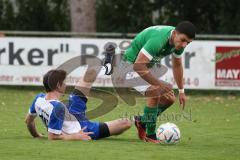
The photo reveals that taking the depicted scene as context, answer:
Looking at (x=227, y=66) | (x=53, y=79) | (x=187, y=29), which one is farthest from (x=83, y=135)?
(x=227, y=66)

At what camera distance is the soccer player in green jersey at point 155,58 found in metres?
10.9

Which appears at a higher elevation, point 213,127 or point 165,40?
point 165,40

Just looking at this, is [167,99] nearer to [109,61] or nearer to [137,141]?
[137,141]

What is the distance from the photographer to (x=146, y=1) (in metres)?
27.0

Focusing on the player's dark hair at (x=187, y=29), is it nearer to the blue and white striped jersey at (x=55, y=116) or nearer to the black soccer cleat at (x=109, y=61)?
the black soccer cleat at (x=109, y=61)

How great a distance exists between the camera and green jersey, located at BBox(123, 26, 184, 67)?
35.7 feet

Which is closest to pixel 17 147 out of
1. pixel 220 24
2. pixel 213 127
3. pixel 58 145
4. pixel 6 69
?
pixel 58 145

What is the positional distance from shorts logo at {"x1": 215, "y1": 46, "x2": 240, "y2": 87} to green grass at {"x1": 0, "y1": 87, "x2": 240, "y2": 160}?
6.57 feet

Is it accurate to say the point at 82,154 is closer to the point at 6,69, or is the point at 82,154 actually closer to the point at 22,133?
the point at 22,133

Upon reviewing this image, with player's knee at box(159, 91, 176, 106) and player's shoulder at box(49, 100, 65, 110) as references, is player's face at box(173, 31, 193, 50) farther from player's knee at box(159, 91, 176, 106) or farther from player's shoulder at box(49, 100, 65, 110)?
player's shoulder at box(49, 100, 65, 110)

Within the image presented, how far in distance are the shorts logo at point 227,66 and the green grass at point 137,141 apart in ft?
6.57

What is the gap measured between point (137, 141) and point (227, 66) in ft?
30.4

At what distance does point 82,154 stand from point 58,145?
33.8 inches

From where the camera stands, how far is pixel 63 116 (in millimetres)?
11008
